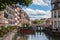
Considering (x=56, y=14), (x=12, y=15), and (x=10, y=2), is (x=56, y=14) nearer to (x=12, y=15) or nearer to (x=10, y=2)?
(x=10, y=2)

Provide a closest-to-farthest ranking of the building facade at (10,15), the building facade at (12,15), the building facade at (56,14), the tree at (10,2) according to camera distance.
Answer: the tree at (10,2) < the building facade at (56,14) < the building facade at (10,15) < the building facade at (12,15)

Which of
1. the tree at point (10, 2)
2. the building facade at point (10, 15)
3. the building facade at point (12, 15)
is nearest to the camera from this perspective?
the tree at point (10, 2)

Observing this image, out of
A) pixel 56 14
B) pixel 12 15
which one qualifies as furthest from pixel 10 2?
pixel 12 15

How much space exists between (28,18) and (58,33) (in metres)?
116

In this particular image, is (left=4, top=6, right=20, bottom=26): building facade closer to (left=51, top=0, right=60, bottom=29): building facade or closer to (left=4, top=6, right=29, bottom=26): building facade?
(left=4, top=6, right=29, bottom=26): building facade

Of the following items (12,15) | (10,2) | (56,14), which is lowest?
(12,15)

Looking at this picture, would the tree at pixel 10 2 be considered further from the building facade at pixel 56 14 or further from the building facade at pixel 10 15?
the building facade at pixel 10 15

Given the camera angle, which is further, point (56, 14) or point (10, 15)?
point (10, 15)

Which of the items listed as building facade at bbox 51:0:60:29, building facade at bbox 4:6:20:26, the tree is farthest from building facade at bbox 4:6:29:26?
the tree

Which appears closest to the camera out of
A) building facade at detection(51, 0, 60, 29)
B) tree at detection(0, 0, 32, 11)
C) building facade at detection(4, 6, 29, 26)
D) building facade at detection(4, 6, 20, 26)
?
tree at detection(0, 0, 32, 11)

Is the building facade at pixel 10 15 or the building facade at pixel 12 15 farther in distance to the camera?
the building facade at pixel 12 15

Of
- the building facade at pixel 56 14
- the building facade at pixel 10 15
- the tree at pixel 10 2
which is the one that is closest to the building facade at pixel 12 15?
the building facade at pixel 10 15

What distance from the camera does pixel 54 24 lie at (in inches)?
1938

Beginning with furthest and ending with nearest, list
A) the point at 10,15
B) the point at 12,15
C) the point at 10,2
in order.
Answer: the point at 12,15 → the point at 10,15 → the point at 10,2
